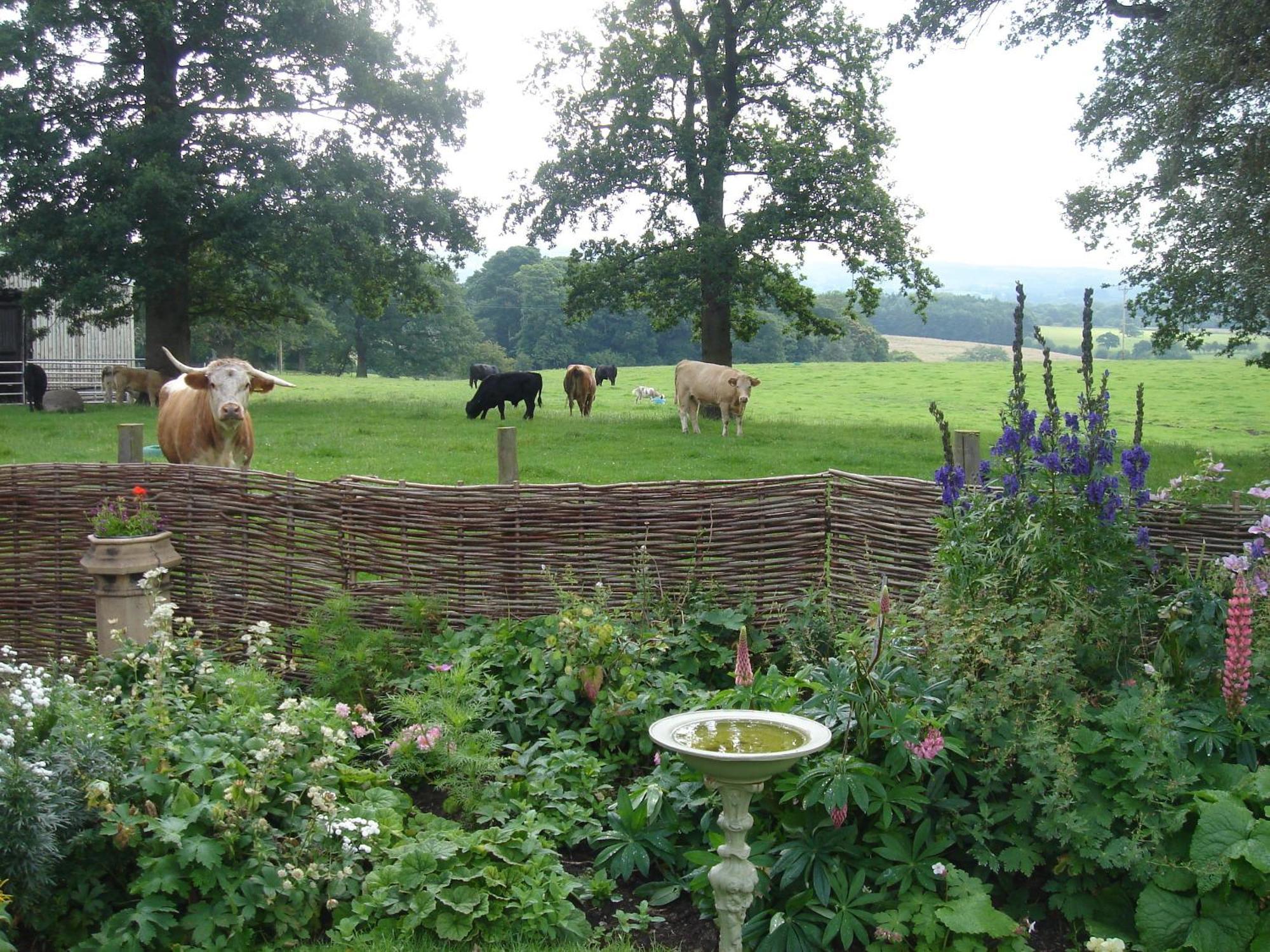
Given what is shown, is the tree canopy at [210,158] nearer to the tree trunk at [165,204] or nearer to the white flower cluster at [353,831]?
the tree trunk at [165,204]

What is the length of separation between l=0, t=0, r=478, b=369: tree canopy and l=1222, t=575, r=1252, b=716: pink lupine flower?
20.9m

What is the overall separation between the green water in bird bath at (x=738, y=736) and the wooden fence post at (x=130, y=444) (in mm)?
5288

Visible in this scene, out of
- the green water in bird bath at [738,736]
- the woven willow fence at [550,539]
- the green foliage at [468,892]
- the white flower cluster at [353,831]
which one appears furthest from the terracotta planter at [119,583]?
the green water in bird bath at [738,736]

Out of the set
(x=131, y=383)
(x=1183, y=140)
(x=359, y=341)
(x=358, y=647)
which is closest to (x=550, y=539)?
(x=358, y=647)

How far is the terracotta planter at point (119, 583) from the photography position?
5.95m

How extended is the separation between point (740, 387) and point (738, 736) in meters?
15.9

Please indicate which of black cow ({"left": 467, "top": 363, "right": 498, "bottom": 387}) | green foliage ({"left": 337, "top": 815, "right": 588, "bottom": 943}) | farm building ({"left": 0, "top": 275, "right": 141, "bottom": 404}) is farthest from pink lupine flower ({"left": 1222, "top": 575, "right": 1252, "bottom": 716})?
black cow ({"left": 467, "top": 363, "right": 498, "bottom": 387})

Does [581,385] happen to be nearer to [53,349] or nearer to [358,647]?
[53,349]

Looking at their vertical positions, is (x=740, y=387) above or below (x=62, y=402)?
above

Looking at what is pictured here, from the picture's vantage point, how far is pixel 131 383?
→ 26.1 meters

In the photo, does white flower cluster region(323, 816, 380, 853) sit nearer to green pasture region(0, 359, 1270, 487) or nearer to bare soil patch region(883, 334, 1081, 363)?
green pasture region(0, 359, 1270, 487)

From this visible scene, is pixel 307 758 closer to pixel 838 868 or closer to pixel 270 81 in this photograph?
pixel 838 868

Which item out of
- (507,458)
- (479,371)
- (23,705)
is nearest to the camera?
(23,705)

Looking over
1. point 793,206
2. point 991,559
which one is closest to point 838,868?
point 991,559
